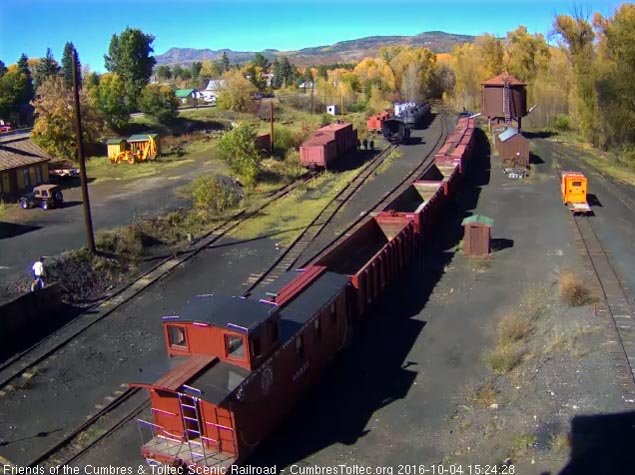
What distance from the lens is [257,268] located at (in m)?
23.5

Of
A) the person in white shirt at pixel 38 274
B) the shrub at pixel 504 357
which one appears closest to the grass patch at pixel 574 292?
the shrub at pixel 504 357

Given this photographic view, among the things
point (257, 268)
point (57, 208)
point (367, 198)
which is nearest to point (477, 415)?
point (257, 268)

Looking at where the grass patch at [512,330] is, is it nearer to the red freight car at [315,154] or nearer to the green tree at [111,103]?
the red freight car at [315,154]

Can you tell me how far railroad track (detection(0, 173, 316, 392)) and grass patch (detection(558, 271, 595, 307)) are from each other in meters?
14.0

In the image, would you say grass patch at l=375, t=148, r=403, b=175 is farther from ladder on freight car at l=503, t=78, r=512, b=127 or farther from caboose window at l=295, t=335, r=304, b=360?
caboose window at l=295, t=335, r=304, b=360

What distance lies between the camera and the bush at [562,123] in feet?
211

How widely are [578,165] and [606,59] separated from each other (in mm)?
10451

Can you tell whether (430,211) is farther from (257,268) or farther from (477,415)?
(477,415)

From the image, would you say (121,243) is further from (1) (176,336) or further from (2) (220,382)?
(2) (220,382)

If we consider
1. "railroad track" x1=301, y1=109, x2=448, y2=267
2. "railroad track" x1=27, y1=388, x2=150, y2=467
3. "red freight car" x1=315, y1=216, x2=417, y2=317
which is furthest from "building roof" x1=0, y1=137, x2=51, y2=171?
"railroad track" x1=27, y1=388, x2=150, y2=467

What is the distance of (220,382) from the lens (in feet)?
36.4

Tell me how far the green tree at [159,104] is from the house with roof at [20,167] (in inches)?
985

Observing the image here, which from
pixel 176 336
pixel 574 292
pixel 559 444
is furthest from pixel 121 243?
pixel 559 444

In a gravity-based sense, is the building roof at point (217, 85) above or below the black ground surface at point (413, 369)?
above
